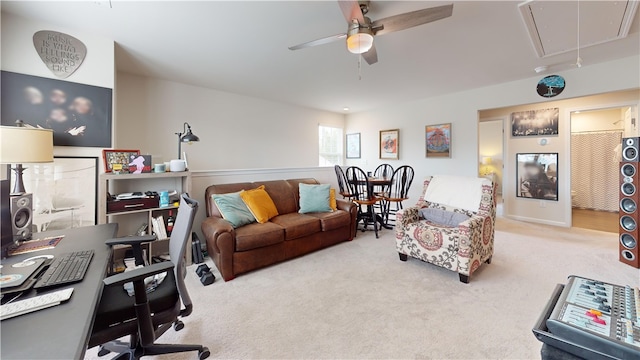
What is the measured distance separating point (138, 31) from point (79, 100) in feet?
2.86

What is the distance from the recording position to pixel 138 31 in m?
2.34

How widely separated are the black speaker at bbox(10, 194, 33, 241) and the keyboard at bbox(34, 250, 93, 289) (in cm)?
48

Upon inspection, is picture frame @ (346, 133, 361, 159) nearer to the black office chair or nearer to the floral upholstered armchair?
the floral upholstered armchair

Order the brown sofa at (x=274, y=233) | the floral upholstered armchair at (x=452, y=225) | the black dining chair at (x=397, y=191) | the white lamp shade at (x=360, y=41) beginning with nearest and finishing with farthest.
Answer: the white lamp shade at (x=360, y=41)
the floral upholstered armchair at (x=452, y=225)
the brown sofa at (x=274, y=233)
the black dining chair at (x=397, y=191)

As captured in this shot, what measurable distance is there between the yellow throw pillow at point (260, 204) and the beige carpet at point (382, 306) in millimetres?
656

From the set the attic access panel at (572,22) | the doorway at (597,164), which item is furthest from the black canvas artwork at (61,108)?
the doorway at (597,164)

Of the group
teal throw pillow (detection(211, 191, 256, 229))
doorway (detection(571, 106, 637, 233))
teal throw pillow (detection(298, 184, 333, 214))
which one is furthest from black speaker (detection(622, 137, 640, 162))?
teal throw pillow (detection(211, 191, 256, 229))

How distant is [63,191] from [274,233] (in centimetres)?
202

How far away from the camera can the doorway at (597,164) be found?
4809 millimetres

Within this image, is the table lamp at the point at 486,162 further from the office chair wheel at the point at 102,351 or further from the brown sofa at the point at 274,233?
the office chair wheel at the point at 102,351

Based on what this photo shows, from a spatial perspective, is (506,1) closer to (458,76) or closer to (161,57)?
(458,76)

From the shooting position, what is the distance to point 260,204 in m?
3.20

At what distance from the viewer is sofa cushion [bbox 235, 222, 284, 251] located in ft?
8.53

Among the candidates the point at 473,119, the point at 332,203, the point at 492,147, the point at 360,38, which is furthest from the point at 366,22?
the point at 492,147
